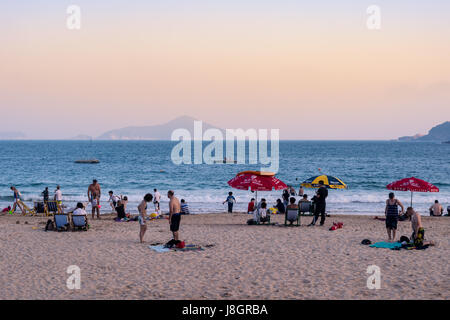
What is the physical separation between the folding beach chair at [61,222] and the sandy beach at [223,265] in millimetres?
383

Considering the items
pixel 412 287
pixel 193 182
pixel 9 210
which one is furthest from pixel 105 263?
pixel 193 182

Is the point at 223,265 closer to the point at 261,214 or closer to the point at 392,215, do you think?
the point at 392,215

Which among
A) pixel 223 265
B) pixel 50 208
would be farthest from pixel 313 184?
pixel 50 208

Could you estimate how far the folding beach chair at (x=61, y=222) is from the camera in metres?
15.4

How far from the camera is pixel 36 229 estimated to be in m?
16.0

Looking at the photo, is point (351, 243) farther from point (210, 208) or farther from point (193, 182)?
point (193, 182)

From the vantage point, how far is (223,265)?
10.8m

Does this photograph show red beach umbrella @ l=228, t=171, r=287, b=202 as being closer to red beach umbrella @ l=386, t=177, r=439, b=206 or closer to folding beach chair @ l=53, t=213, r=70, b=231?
red beach umbrella @ l=386, t=177, r=439, b=206

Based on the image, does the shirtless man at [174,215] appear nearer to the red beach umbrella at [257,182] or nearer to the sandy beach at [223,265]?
the sandy beach at [223,265]

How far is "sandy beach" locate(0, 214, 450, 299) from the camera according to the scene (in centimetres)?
865

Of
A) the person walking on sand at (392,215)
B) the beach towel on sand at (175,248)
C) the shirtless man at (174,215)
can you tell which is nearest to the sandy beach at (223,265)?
the beach towel on sand at (175,248)

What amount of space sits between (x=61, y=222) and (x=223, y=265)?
7.47 m
